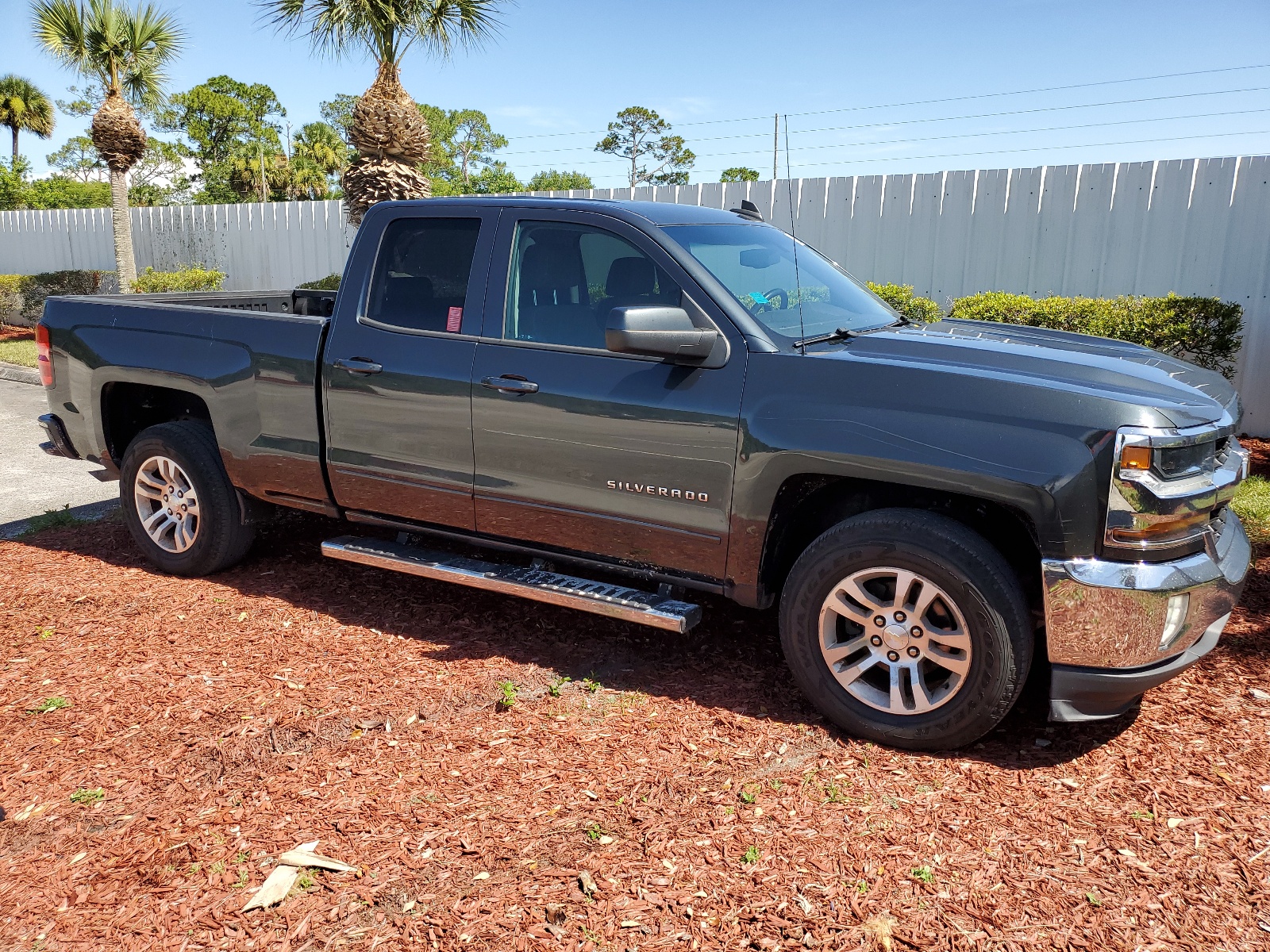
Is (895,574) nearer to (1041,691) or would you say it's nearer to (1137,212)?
(1041,691)

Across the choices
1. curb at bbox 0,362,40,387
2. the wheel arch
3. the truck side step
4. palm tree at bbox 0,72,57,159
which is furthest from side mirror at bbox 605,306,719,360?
palm tree at bbox 0,72,57,159

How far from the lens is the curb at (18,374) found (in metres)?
13.5

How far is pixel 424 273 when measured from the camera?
4629 millimetres

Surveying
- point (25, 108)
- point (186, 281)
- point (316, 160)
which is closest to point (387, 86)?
point (186, 281)

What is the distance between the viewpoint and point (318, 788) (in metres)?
3.39

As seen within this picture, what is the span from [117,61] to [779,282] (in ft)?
64.6

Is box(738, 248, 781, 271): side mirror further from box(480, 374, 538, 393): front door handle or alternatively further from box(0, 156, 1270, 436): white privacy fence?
box(0, 156, 1270, 436): white privacy fence

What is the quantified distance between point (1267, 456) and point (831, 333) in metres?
6.14

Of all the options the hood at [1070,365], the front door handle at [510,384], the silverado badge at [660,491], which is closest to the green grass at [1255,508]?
the hood at [1070,365]

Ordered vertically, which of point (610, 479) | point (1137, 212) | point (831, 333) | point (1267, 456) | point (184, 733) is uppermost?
point (1137, 212)

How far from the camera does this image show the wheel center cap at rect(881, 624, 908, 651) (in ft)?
11.6

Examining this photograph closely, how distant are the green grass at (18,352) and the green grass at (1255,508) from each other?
14934mm

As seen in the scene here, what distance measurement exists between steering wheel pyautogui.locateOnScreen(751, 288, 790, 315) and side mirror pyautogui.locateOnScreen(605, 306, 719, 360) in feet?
1.18

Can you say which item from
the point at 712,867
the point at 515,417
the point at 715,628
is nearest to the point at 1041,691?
the point at 715,628
